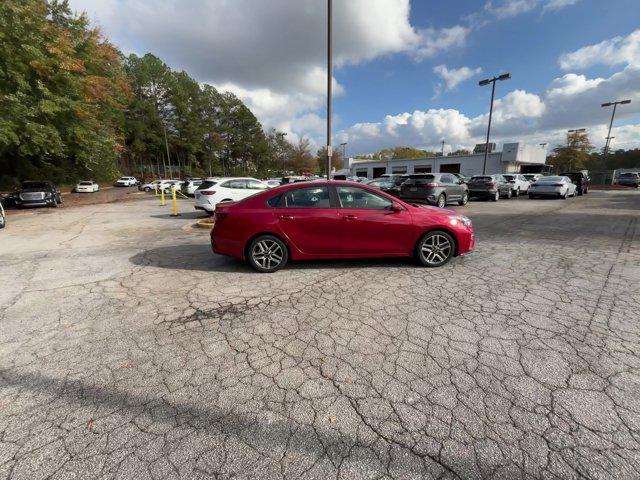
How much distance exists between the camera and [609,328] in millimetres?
3129

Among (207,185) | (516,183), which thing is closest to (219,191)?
(207,185)

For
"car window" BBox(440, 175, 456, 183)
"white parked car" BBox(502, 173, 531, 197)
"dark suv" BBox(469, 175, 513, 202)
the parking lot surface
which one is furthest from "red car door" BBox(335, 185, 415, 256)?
"white parked car" BBox(502, 173, 531, 197)

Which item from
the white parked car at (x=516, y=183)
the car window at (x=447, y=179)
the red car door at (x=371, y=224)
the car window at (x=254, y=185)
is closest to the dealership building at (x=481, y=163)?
the white parked car at (x=516, y=183)

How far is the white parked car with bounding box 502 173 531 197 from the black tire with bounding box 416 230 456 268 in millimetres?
18825

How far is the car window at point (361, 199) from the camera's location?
499 cm

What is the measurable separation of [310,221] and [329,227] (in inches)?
12.8

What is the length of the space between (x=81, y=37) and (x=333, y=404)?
79.5ft

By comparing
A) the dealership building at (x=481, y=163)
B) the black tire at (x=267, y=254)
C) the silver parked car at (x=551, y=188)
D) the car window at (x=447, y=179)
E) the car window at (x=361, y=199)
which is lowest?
the black tire at (x=267, y=254)

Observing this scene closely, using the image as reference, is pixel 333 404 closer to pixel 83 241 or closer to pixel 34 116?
pixel 83 241

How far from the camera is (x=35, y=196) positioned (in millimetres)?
16031

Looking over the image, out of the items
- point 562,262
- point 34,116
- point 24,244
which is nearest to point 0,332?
point 24,244

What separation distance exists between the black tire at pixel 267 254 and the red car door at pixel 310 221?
231 millimetres

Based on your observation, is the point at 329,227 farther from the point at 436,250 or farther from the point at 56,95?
the point at 56,95

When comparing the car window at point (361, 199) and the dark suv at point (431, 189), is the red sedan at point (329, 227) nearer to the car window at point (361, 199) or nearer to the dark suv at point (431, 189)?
the car window at point (361, 199)
